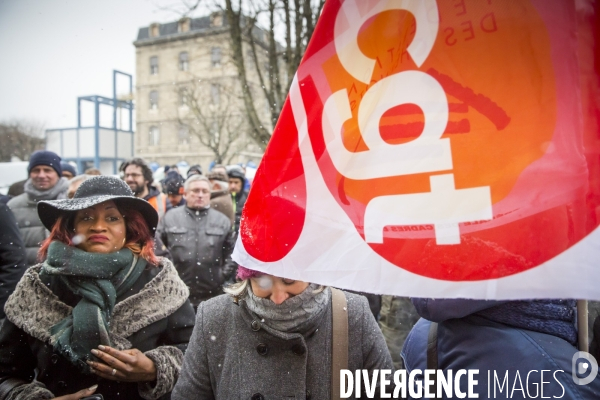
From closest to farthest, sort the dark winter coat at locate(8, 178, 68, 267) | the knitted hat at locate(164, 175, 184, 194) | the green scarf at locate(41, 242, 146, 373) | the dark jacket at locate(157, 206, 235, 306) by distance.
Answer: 1. the green scarf at locate(41, 242, 146, 373)
2. the dark winter coat at locate(8, 178, 68, 267)
3. the dark jacket at locate(157, 206, 235, 306)
4. the knitted hat at locate(164, 175, 184, 194)

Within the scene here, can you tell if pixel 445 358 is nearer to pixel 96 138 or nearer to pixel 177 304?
pixel 177 304

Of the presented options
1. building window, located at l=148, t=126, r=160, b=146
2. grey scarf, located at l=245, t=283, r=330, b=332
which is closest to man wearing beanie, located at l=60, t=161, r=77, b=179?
grey scarf, located at l=245, t=283, r=330, b=332

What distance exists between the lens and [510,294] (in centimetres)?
107

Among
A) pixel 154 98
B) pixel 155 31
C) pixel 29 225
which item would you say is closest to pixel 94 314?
pixel 29 225

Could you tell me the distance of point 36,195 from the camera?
428 cm

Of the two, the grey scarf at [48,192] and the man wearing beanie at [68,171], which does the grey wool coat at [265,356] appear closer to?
the grey scarf at [48,192]

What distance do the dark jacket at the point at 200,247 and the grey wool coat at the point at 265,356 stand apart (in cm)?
246

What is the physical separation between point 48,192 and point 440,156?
435cm

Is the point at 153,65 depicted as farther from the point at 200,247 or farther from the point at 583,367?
the point at 583,367

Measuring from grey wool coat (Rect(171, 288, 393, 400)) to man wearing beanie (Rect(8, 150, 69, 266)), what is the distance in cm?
309

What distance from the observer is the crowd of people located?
1262 mm

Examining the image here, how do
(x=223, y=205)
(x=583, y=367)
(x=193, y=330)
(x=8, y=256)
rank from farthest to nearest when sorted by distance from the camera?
(x=223, y=205)
(x=8, y=256)
(x=193, y=330)
(x=583, y=367)

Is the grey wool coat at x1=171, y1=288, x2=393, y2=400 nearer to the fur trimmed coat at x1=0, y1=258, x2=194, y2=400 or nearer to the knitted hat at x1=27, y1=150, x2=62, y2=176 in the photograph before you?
the fur trimmed coat at x1=0, y1=258, x2=194, y2=400

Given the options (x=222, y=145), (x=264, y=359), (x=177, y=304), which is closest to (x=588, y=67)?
(x=264, y=359)
